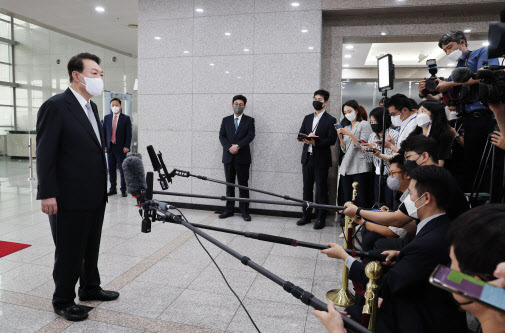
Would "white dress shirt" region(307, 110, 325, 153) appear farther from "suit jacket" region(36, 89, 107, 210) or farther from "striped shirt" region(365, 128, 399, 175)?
"suit jacket" region(36, 89, 107, 210)

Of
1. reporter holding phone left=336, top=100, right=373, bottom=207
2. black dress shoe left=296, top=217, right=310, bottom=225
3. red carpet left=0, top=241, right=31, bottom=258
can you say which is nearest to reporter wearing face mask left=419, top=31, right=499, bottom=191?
reporter holding phone left=336, top=100, right=373, bottom=207

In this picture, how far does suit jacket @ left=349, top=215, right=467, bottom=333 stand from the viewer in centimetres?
143

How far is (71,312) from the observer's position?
2342mm

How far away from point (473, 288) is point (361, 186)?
411cm

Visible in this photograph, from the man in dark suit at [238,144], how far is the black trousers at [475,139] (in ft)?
9.53

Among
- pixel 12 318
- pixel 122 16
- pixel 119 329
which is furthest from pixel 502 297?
pixel 122 16

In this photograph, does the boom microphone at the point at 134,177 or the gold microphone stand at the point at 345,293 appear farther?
the gold microphone stand at the point at 345,293

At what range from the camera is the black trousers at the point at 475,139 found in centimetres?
271

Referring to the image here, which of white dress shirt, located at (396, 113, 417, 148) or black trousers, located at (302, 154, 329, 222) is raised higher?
white dress shirt, located at (396, 113, 417, 148)

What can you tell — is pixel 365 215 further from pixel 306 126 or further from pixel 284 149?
pixel 284 149

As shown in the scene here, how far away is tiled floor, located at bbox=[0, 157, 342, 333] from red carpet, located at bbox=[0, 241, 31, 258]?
0.11 m

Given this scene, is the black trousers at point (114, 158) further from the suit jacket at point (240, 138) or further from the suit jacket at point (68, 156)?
the suit jacket at point (68, 156)

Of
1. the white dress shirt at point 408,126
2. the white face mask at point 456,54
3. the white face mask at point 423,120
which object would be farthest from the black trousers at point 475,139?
the white dress shirt at point 408,126

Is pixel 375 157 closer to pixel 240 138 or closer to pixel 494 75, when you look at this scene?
pixel 240 138
